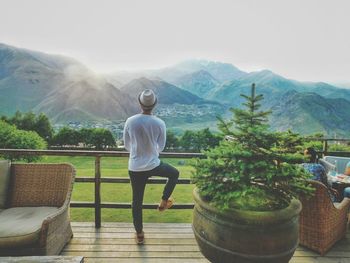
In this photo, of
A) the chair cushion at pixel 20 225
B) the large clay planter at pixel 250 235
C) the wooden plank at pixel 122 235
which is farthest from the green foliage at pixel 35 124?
the large clay planter at pixel 250 235

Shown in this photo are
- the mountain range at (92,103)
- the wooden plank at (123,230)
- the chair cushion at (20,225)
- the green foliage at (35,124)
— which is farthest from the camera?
the mountain range at (92,103)

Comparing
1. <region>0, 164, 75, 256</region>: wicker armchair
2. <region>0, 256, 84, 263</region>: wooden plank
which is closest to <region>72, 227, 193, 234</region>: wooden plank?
<region>0, 164, 75, 256</region>: wicker armchair

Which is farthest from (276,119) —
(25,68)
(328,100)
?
(25,68)

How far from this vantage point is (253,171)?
2352 mm

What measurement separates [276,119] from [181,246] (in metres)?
144

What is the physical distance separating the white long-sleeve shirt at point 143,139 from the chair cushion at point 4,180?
5.09ft

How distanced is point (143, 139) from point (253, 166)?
1.20 m

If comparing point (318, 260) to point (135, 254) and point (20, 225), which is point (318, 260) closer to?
point (135, 254)

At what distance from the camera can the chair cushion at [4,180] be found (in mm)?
3279

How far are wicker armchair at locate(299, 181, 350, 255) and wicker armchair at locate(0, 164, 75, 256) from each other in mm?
2694

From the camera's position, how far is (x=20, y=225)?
8.84ft

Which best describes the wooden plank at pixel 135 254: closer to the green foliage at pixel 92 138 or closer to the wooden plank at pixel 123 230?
the wooden plank at pixel 123 230

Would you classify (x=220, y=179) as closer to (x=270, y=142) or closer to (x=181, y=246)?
(x=270, y=142)

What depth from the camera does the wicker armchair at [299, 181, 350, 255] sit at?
308 centimetres
